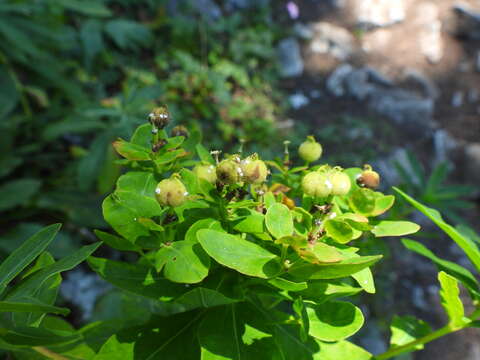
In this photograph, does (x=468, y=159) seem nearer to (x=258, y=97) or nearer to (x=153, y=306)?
(x=258, y=97)

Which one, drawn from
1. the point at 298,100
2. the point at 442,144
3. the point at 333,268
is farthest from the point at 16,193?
the point at 442,144

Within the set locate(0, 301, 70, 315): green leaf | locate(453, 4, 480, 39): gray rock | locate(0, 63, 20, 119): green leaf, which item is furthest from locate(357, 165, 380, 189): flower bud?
locate(453, 4, 480, 39): gray rock

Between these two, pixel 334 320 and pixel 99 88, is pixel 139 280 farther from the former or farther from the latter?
pixel 99 88

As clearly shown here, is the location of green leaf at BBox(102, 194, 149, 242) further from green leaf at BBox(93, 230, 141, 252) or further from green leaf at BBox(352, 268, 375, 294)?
green leaf at BBox(352, 268, 375, 294)

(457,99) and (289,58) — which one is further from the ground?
(289,58)

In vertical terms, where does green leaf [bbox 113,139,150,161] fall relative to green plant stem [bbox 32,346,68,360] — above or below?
above

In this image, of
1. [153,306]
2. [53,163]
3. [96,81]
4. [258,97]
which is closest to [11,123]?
[53,163]
